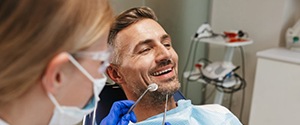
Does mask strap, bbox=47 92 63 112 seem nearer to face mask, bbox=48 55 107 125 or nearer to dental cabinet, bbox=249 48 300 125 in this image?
face mask, bbox=48 55 107 125

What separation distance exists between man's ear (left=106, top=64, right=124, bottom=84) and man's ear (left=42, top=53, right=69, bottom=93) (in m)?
0.79

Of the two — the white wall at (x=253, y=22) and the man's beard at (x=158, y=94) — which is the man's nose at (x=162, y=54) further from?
the white wall at (x=253, y=22)

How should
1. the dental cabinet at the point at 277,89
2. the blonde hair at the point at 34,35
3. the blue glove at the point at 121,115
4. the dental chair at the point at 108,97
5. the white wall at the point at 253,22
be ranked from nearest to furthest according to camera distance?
1. the blonde hair at the point at 34,35
2. the blue glove at the point at 121,115
3. the dental chair at the point at 108,97
4. the dental cabinet at the point at 277,89
5. the white wall at the point at 253,22

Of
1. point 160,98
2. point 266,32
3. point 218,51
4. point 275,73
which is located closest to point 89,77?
point 160,98

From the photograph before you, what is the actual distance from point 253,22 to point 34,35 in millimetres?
2394

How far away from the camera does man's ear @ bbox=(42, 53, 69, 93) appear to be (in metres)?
0.60

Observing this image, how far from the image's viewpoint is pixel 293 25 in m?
2.59

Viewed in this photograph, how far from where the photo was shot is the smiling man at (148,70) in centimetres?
133

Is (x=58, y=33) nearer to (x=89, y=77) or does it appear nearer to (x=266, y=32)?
(x=89, y=77)

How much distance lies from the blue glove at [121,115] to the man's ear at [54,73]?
68 centimetres

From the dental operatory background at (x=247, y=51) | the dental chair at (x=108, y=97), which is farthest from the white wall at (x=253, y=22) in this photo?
the dental chair at (x=108, y=97)

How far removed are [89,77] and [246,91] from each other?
2.40 meters

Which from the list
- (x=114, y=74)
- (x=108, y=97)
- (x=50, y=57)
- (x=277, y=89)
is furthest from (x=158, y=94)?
(x=277, y=89)

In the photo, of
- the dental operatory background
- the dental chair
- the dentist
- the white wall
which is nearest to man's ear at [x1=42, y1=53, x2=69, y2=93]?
the dentist
